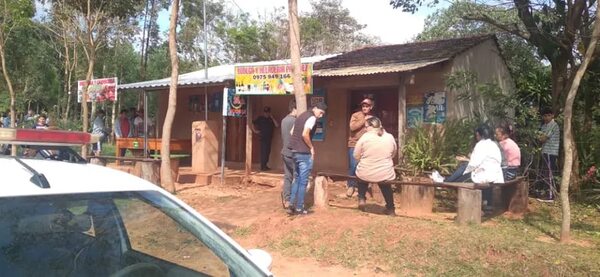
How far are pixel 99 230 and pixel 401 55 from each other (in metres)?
9.60

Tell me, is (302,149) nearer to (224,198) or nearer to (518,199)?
(224,198)

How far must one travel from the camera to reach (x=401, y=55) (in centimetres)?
1138

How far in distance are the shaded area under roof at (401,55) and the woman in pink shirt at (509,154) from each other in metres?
1.85

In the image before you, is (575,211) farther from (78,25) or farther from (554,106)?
(78,25)

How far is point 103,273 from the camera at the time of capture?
7.22 feet

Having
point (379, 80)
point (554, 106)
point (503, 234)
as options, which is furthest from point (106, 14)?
point (503, 234)

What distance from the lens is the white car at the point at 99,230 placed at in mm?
2023

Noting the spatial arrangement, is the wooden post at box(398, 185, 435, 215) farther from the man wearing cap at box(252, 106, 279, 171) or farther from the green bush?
the man wearing cap at box(252, 106, 279, 171)

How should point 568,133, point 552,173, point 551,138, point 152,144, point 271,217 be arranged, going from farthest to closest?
point 152,144, point 552,173, point 551,138, point 271,217, point 568,133

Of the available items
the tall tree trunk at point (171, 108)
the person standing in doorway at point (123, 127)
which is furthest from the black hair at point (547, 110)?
the person standing in doorway at point (123, 127)

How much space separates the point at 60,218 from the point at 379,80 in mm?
8793

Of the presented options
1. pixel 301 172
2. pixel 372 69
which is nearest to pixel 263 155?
pixel 372 69

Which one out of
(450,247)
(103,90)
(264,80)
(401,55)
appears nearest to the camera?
(450,247)

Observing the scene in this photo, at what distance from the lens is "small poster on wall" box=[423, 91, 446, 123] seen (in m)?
10.5
